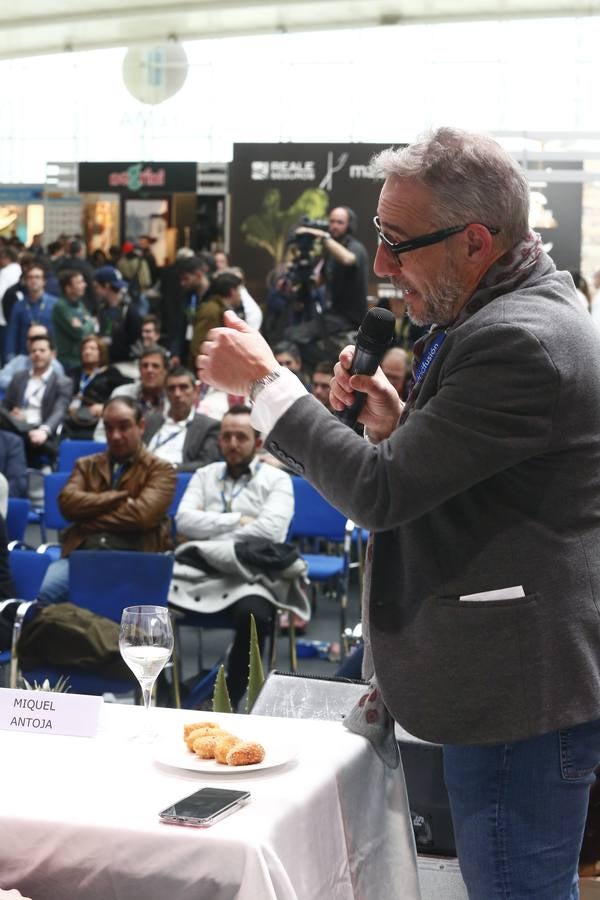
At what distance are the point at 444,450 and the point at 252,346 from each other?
11.7 inches

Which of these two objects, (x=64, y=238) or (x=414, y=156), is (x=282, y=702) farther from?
(x=64, y=238)

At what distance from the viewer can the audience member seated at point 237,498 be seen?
5031 millimetres

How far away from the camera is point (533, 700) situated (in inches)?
58.3

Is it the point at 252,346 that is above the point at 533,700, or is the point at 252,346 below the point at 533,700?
above

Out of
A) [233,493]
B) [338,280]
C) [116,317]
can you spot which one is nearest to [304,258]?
[338,280]

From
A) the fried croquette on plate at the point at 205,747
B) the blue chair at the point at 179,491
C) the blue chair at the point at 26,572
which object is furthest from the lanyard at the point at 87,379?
the fried croquette on plate at the point at 205,747

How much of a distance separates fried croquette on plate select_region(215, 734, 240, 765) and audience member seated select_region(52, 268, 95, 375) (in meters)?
9.50

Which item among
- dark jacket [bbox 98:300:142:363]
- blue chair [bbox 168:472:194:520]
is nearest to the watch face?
blue chair [bbox 168:472:194:520]

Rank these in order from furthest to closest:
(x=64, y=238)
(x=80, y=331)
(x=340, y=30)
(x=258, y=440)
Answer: (x=64, y=238)
(x=340, y=30)
(x=80, y=331)
(x=258, y=440)

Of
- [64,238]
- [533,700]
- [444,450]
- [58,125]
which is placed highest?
[58,125]

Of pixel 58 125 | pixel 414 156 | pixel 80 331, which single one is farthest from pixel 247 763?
pixel 58 125

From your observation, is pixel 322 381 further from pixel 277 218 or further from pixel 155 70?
pixel 155 70

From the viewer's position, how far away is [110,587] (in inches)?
167

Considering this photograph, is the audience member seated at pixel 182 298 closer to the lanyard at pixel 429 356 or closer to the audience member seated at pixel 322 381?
the audience member seated at pixel 322 381
